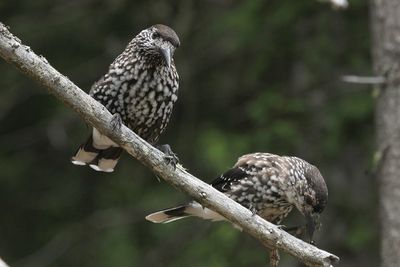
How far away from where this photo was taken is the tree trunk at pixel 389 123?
6.59 m

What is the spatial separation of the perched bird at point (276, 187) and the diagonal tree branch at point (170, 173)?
91cm

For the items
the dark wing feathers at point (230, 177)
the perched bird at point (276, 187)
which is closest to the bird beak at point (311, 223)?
the perched bird at point (276, 187)

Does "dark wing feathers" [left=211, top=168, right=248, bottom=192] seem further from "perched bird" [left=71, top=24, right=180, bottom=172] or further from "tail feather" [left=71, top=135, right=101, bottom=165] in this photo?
"tail feather" [left=71, top=135, right=101, bottom=165]

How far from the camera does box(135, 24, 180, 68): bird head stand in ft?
18.9

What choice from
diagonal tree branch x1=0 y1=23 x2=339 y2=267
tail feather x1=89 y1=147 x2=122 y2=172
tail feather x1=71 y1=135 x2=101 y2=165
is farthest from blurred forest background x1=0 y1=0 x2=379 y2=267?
diagonal tree branch x1=0 y1=23 x2=339 y2=267

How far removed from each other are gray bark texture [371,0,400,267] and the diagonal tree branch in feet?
5.15

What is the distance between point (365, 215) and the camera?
8438mm

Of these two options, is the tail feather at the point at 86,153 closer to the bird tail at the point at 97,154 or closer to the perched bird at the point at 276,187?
the bird tail at the point at 97,154

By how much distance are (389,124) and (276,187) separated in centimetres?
100

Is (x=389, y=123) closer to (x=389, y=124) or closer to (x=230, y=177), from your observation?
(x=389, y=124)

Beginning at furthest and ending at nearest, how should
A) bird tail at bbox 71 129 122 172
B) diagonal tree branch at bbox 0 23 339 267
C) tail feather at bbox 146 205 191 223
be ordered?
1. tail feather at bbox 146 205 191 223
2. bird tail at bbox 71 129 122 172
3. diagonal tree branch at bbox 0 23 339 267

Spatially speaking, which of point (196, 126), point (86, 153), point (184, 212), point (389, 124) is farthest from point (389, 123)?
point (196, 126)

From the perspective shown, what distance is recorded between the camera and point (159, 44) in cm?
580

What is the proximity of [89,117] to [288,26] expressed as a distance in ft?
12.9
